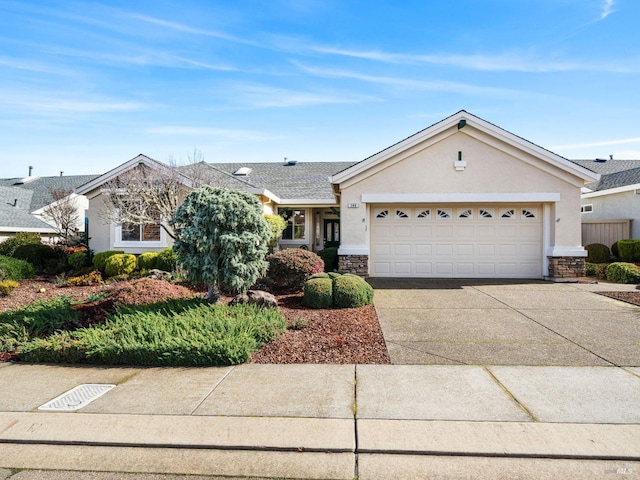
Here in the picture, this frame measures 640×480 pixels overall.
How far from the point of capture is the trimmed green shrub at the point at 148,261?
47.2ft

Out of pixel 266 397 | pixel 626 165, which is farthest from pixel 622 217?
pixel 266 397

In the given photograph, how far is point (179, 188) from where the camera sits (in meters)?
14.6

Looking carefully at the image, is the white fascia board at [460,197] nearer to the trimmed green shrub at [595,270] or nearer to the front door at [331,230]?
the trimmed green shrub at [595,270]

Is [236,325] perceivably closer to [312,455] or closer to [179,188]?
[312,455]

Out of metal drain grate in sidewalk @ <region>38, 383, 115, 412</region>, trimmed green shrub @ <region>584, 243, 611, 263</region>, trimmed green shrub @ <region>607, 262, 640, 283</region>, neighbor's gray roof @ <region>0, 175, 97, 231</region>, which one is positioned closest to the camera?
metal drain grate in sidewalk @ <region>38, 383, 115, 412</region>

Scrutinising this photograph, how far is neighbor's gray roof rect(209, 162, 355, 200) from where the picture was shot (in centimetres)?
1951

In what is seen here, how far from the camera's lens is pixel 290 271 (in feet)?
37.0

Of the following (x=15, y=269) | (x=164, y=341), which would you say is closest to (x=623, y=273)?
(x=164, y=341)

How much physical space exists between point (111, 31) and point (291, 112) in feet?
24.3

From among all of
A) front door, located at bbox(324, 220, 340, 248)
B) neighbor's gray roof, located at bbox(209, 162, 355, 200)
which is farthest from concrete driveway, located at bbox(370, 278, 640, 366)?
front door, located at bbox(324, 220, 340, 248)

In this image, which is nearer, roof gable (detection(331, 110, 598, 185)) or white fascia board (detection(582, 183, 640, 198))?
roof gable (detection(331, 110, 598, 185))

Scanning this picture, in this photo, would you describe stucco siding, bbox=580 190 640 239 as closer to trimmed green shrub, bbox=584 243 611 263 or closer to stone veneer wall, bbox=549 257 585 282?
trimmed green shrub, bbox=584 243 611 263

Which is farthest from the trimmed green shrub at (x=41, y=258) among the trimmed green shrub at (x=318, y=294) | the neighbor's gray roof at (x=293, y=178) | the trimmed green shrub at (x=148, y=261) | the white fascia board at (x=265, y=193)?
the trimmed green shrub at (x=318, y=294)

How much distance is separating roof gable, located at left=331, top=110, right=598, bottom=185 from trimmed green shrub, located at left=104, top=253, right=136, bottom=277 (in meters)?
7.62
